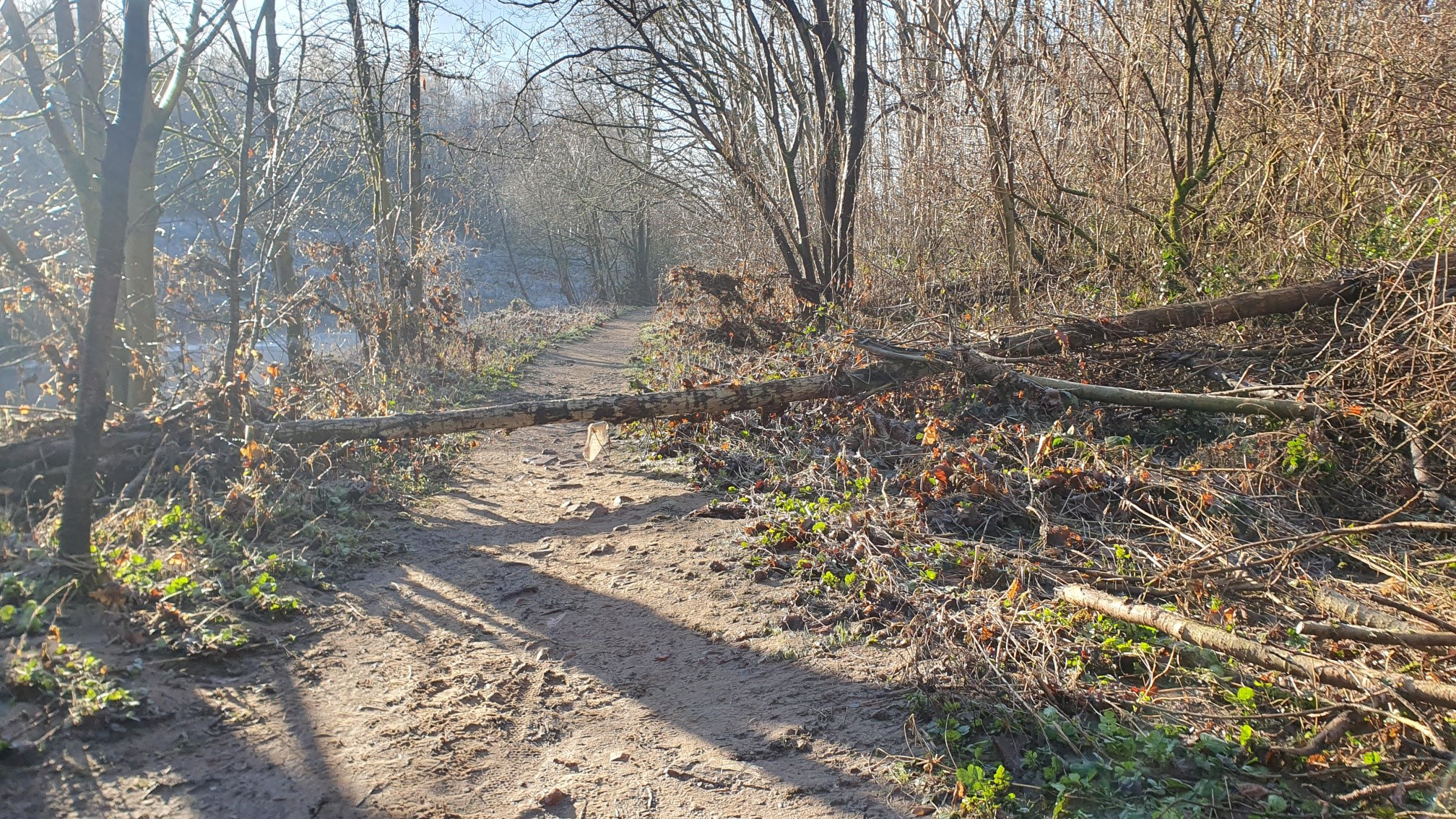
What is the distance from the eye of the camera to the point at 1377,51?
5.44 meters

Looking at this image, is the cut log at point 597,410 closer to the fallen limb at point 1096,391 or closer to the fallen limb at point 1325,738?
the fallen limb at point 1096,391

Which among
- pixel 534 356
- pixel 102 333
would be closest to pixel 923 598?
pixel 102 333

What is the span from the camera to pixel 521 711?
3303mm

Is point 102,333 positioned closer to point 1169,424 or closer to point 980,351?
point 980,351

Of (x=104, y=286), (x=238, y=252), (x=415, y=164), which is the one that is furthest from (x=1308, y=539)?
(x=415, y=164)

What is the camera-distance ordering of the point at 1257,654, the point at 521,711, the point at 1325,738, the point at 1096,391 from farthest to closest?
the point at 1096,391
the point at 521,711
the point at 1257,654
the point at 1325,738

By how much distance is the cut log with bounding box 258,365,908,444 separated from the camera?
5988mm

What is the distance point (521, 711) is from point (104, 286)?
8.56 feet

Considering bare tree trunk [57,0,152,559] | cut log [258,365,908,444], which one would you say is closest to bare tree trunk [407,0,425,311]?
cut log [258,365,908,444]

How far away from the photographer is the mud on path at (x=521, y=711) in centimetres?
267

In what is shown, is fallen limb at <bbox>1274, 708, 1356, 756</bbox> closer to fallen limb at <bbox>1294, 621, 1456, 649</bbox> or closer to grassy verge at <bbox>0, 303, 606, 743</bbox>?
fallen limb at <bbox>1294, 621, 1456, 649</bbox>

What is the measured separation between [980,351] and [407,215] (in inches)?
406

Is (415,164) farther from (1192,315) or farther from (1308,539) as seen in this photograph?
(1308,539)

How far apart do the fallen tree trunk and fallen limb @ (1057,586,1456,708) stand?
120 inches
